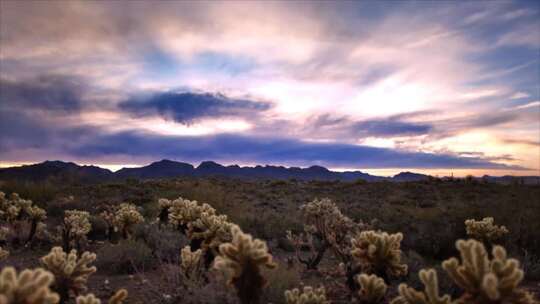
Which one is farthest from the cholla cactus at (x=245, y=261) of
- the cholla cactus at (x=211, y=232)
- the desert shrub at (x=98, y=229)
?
the desert shrub at (x=98, y=229)

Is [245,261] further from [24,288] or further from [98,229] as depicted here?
[98,229]

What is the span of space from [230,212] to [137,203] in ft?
20.8

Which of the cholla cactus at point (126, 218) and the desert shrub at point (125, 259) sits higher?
the cholla cactus at point (126, 218)

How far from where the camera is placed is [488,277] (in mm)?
2697

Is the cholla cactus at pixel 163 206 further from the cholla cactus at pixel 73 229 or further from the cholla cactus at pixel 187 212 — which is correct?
the cholla cactus at pixel 187 212

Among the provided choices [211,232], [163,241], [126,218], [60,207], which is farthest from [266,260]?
[60,207]

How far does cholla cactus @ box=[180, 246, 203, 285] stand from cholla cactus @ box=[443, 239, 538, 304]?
10.8ft

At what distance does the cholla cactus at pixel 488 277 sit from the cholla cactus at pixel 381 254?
1.18 metres

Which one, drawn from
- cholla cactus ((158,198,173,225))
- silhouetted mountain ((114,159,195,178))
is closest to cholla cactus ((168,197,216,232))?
cholla cactus ((158,198,173,225))

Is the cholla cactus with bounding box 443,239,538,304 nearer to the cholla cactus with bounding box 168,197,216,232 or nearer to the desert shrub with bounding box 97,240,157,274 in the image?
the cholla cactus with bounding box 168,197,216,232

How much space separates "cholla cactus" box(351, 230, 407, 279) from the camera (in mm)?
4184

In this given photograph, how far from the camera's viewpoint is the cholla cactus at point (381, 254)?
418 cm

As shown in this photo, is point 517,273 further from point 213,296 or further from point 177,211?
point 177,211

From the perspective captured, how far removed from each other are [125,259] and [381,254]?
488 cm
